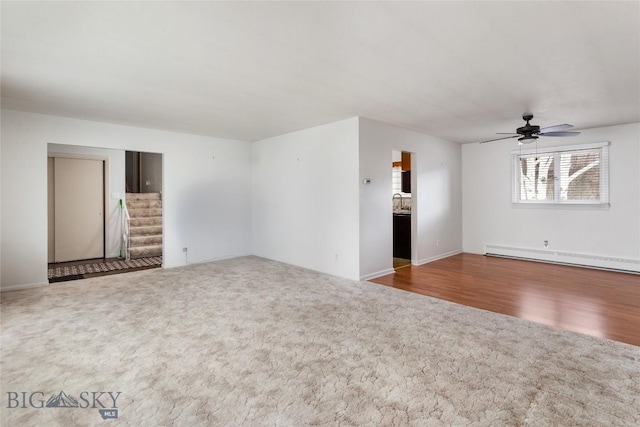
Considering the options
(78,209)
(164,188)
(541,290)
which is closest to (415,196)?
(541,290)

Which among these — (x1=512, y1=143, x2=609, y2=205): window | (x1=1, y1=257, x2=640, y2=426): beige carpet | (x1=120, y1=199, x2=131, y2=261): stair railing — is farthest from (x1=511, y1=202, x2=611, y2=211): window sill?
(x1=120, y1=199, x2=131, y2=261): stair railing

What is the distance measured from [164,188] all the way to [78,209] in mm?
2321

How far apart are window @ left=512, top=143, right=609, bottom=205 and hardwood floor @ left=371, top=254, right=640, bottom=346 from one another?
1341 mm

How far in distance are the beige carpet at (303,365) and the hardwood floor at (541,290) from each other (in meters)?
0.39

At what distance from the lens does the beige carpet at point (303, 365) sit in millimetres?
1979

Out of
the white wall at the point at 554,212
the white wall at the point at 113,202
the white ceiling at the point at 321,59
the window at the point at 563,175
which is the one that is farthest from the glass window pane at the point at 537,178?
the white wall at the point at 113,202

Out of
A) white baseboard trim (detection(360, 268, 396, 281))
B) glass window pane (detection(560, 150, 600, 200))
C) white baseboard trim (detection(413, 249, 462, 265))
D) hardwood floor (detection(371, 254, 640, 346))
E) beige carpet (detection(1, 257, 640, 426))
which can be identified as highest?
glass window pane (detection(560, 150, 600, 200))

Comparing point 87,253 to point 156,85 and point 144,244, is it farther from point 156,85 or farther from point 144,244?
point 156,85

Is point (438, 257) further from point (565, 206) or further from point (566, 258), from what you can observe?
point (565, 206)

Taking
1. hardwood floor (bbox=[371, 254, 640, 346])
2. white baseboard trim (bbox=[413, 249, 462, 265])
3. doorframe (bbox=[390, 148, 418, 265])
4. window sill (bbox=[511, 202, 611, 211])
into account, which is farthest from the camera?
white baseboard trim (bbox=[413, 249, 462, 265])

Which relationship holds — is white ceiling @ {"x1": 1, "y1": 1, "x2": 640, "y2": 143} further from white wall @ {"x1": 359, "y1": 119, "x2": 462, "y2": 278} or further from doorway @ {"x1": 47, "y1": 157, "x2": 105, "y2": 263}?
doorway @ {"x1": 47, "y1": 157, "x2": 105, "y2": 263}

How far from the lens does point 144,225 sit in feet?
25.5

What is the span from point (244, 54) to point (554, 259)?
6.78 m

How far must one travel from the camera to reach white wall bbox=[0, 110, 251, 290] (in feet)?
15.1
